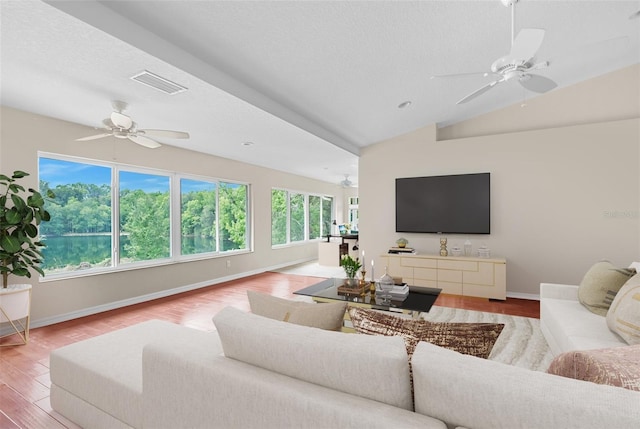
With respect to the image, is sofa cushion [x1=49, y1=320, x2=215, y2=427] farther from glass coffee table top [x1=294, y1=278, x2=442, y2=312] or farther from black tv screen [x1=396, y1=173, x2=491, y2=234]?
black tv screen [x1=396, y1=173, x2=491, y2=234]

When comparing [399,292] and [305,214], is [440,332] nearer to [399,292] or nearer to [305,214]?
[399,292]

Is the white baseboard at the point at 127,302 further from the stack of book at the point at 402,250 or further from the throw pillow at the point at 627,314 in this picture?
the throw pillow at the point at 627,314

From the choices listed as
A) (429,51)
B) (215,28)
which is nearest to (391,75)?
(429,51)

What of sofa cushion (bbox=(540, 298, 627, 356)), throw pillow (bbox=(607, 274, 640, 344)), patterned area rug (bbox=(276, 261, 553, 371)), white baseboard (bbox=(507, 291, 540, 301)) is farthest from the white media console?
throw pillow (bbox=(607, 274, 640, 344))

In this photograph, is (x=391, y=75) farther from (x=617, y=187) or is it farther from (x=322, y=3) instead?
(x=617, y=187)

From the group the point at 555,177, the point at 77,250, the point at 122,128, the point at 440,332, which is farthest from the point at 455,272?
the point at 77,250

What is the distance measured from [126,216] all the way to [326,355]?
4.66 metres

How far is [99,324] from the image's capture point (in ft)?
12.2

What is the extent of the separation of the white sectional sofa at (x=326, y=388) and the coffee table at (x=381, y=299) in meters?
1.69

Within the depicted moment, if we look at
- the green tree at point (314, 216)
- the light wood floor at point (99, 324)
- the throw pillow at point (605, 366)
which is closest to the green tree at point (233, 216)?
the light wood floor at point (99, 324)

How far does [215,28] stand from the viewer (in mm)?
2457

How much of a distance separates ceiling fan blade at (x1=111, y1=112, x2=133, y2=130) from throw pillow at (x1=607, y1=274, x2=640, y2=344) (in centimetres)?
432

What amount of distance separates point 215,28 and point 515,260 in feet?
17.2

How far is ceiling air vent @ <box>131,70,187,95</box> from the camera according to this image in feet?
8.80
